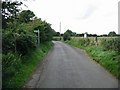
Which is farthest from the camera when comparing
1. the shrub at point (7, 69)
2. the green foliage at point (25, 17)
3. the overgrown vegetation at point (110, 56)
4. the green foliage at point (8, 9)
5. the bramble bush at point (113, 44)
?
the green foliage at point (25, 17)

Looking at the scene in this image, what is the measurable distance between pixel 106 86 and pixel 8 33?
27.9ft

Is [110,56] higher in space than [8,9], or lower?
lower

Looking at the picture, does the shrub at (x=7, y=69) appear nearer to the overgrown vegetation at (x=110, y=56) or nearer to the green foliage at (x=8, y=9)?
the green foliage at (x=8, y=9)

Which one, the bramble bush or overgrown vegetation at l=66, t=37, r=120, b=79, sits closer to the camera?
overgrown vegetation at l=66, t=37, r=120, b=79

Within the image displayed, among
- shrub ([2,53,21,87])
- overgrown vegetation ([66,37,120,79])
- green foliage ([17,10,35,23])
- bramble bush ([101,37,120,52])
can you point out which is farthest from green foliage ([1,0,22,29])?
green foliage ([17,10,35,23])

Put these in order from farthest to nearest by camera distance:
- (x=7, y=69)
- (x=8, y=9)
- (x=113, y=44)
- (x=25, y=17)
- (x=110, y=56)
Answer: (x=25, y=17) → (x=113, y=44) → (x=110, y=56) → (x=8, y=9) → (x=7, y=69)

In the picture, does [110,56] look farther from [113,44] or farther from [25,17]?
[25,17]

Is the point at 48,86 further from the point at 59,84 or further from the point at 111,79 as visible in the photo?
the point at 111,79

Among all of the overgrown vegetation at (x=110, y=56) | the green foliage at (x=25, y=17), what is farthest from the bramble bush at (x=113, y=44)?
the green foliage at (x=25, y=17)

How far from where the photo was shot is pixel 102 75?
16750 mm

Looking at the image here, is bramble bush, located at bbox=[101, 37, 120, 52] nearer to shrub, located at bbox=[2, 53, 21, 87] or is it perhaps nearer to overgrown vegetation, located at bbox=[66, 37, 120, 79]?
overgrown vegetation, located at bbox=[66, 37, 120, 79]

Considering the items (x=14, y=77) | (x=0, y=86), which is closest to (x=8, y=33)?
(x=14, y=77)

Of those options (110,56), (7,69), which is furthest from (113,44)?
(7,69)

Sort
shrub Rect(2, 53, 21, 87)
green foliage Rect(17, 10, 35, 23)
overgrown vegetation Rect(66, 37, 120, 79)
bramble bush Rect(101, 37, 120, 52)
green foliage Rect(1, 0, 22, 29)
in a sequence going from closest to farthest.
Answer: shrub Rect(2, 53, 21, 87), green foliage Rect(1, 0, 22, 29), overgrown vegetation Rect(66, 37, 120, 79), bramble bush Rect(101, 37, 120, 52), green foliage Rect(17, 10, 35, 23)
